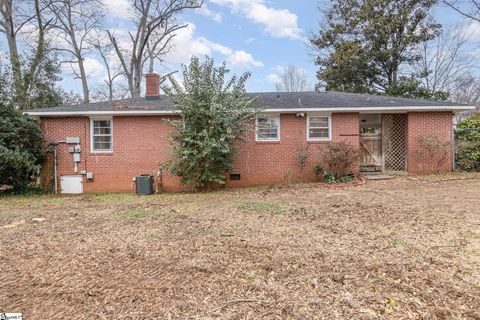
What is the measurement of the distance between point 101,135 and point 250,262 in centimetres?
968

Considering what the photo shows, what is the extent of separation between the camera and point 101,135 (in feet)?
37.7

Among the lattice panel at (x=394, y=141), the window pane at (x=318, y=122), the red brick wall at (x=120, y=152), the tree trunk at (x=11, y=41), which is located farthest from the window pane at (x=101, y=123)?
the lattice panel at (x=394, y=141)

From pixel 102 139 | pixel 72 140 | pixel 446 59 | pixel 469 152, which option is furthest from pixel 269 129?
pixel 446 59

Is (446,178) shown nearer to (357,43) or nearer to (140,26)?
(357,43)

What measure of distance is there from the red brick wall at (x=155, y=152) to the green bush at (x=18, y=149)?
59 cm

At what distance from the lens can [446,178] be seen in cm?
1023

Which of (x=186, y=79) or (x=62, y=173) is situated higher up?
(x=186, y=79)

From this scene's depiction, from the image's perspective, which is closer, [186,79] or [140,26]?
[186,79]

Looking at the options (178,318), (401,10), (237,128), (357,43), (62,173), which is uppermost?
(401,10)

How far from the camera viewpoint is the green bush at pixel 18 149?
9.99 m

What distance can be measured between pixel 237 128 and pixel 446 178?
721 cm

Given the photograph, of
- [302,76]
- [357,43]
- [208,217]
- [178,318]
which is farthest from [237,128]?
[302,76]

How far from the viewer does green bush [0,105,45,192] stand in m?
9.99

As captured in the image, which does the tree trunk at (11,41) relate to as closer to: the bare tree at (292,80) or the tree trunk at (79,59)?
the tree trunk at (79,59)
